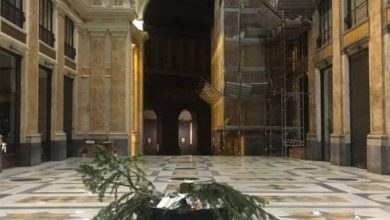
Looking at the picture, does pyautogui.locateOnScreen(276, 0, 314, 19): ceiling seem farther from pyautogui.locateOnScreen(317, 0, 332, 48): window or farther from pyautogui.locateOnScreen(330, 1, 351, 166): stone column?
pyautogui.locateOnScreen(330, 1, 351, 166): stone column

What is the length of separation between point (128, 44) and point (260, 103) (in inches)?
321

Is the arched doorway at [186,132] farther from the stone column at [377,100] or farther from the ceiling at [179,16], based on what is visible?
the stone column at [377,100]

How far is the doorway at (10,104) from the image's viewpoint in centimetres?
1670

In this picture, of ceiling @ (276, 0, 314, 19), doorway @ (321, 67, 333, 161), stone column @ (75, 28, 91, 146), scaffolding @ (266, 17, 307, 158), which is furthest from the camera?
stone column @ (75, 28, 91, 146)

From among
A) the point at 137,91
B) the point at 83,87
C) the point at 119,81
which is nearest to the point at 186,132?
the point at 137,91

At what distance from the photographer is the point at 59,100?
22.3 m

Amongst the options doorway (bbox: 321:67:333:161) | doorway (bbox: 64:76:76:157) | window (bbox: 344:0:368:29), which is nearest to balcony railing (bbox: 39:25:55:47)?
doorway (bbox: 64:76:76:157)

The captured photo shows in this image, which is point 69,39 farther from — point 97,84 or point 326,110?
point 326,110

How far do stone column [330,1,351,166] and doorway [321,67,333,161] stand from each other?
2118 mm

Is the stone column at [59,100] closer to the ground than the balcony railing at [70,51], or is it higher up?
closer to the ground

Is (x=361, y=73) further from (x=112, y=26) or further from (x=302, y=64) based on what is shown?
(x=112, y=26)

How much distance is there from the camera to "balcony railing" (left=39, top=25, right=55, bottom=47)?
20.5 meters

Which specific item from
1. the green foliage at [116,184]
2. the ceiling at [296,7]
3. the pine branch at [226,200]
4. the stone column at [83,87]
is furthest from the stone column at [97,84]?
the pine branch at [226,200]

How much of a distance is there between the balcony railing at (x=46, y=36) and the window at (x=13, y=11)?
2.34 meters
